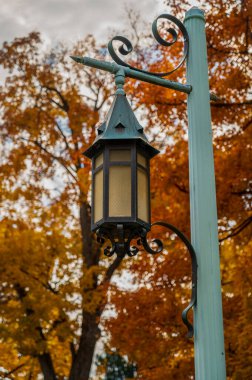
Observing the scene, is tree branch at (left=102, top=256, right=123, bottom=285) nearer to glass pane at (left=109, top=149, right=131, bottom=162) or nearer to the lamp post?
the lamp post

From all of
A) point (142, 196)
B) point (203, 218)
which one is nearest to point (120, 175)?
point (142, 196)

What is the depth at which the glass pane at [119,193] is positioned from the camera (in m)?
3.26

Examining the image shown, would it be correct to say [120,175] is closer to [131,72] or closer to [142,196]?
[142,196]

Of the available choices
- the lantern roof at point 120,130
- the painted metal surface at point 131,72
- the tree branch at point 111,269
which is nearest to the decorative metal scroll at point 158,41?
the painted metal surface at point 131,72

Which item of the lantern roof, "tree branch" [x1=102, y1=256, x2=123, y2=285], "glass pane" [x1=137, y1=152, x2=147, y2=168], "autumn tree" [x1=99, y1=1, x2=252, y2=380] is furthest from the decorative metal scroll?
"tree branch" [x1=102, y1=256, x2=123, y2=285]

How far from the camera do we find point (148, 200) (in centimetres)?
346

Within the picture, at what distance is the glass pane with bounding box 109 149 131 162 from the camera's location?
11.1 feet

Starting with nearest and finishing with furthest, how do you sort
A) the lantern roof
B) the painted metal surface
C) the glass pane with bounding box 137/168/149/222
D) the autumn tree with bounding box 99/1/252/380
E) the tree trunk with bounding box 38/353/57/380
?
the glass pane with bounding box 137/168/149/222 → the lantern roof → the painted metal surface → the autumn tree with bounding box 99/1/252/380 → the tree trunk with bounding box 38/353/57/380

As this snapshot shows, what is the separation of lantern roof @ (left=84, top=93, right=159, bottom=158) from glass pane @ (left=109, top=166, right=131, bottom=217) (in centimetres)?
20

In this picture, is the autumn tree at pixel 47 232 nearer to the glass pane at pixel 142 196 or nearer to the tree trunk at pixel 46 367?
the tree trunk at pixel 46 367

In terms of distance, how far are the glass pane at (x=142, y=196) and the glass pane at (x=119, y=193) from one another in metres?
0.07

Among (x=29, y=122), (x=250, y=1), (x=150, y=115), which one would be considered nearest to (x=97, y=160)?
(x=250, y=1)

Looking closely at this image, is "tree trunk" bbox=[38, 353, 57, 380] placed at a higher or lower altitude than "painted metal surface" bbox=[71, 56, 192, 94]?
higher

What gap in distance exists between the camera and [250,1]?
30.6ft
